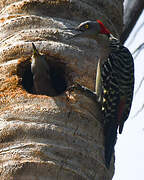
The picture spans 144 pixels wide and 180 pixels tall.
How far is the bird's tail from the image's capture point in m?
2.47

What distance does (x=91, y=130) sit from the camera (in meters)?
2.47

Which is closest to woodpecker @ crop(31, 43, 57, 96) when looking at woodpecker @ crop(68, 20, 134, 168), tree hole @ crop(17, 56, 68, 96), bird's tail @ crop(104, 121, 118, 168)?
tree hole @ crop(17, 56, 68, 96)

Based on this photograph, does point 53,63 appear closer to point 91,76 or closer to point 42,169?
point 91,76

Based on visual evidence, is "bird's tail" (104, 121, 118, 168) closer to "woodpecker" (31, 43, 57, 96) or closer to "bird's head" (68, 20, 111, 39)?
"woodpecker" (31, 43, 57, 96)

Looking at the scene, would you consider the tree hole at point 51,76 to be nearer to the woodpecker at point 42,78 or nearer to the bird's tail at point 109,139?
the woodpecker at point 42,78

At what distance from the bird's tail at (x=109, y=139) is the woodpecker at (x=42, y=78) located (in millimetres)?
527

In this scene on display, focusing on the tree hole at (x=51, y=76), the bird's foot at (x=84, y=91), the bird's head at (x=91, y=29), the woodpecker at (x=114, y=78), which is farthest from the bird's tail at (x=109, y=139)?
the bird's head at (x=91, y=29)

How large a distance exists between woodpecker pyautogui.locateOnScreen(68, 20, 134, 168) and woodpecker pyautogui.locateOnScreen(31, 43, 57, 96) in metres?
0.33

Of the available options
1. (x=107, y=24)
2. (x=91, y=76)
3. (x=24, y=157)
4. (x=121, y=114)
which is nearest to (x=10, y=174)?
(x=24, y=157)

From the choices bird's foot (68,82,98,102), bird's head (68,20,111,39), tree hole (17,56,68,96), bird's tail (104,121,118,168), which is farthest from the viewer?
bird's head (68,20,111,39)

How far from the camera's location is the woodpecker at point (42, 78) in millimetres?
3004

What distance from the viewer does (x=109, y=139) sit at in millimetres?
2568

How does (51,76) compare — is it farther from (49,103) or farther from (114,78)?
(49,103)

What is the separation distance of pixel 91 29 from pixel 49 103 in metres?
0.87
